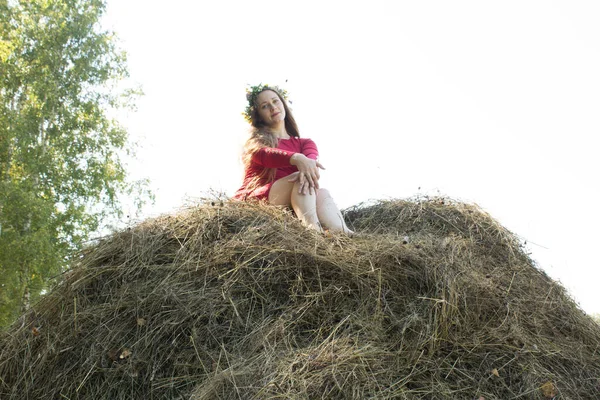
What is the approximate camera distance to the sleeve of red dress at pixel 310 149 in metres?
4.59

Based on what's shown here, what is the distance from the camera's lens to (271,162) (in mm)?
4207

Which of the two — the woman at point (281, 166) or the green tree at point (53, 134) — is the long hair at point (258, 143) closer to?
the woman at point (281, 166)

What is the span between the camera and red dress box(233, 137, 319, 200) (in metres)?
A: 4.15

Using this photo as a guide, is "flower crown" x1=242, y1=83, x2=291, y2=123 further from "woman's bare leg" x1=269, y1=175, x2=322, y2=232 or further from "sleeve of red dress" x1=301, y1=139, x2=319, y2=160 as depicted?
"woman's bare leg" x1=269, y1=175, x2=322, y2=232

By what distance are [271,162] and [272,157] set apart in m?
0.05

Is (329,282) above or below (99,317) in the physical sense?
below

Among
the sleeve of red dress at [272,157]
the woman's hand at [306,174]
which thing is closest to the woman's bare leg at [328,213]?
the woman's hand at [306,174]


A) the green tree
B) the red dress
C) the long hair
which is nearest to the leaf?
the red dress

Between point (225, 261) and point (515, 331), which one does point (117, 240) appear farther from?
point (515, 331)

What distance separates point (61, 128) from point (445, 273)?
845 cm

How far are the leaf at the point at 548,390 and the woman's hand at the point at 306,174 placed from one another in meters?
1.93

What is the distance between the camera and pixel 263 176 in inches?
173

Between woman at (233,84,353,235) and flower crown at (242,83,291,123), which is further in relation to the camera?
flower crown at (242,83,291,123)

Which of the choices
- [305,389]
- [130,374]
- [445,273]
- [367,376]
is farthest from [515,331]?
[130,374]
